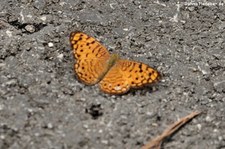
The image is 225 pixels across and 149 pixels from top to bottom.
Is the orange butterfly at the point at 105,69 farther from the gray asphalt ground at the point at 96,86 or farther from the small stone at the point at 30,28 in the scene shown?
the small stone at the point at 30,28

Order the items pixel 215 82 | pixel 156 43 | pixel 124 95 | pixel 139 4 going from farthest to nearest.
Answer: pixel 139 4 < pixel 156 43 < pixel 215 82 < pixel 124 95

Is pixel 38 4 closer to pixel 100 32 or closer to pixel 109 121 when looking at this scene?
pixel 100 32

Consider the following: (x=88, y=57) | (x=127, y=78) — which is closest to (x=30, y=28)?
(x=88, y=57)

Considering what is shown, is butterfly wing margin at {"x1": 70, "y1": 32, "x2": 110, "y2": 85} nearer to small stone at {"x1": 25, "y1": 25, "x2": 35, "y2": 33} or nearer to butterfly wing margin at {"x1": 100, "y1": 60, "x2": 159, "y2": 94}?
butterfly wing margin at {"x1": 100, "y1": 60, "x2": 159, "y2": 94}

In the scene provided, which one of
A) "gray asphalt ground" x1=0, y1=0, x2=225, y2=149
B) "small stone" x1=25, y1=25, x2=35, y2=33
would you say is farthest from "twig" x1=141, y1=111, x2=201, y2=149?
"small stone" x1=25, y1=25, x2=35, y2=33

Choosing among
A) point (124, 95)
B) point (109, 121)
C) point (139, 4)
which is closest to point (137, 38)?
point (139, 4)

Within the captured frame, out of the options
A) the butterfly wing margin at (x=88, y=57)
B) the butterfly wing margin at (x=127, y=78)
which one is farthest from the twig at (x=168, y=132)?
the butterfly wing margin at (x=88, y=57)
